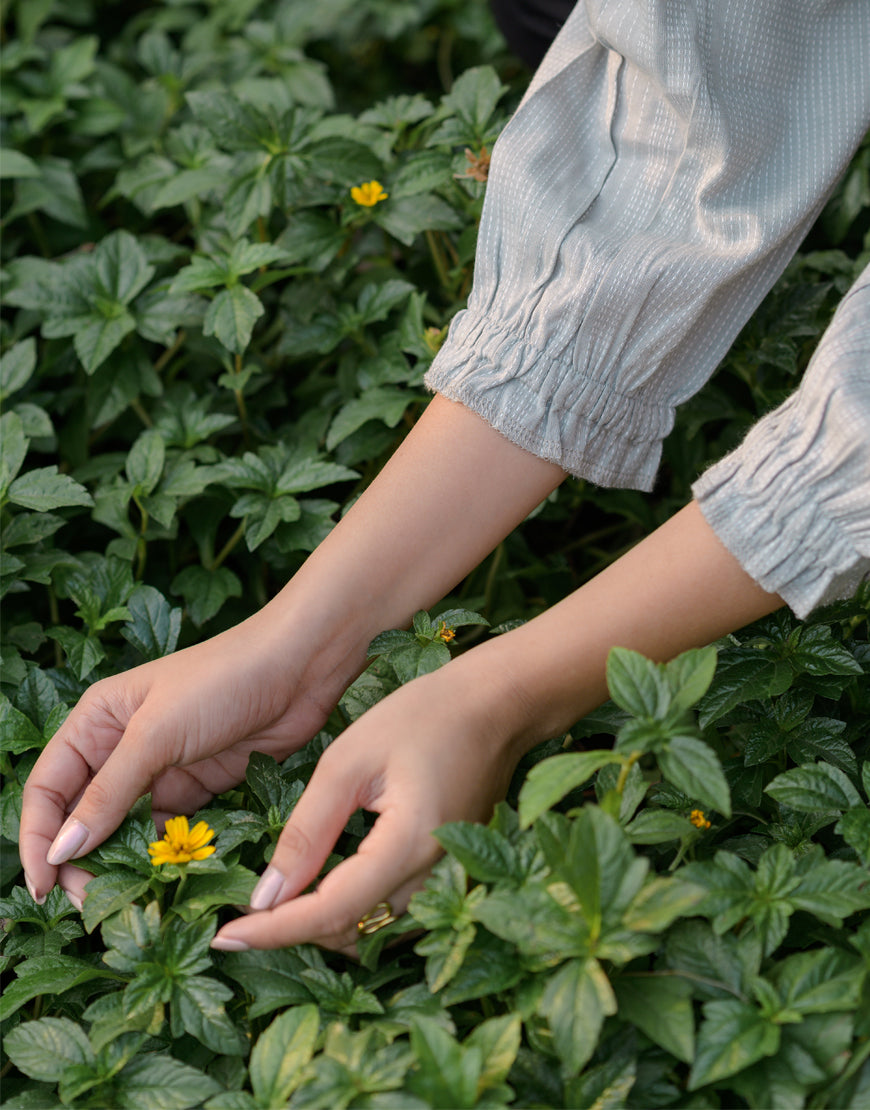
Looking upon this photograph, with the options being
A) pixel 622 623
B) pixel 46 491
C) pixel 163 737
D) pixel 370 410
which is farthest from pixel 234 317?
pixel 622 623

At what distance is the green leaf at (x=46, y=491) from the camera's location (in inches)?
50.1

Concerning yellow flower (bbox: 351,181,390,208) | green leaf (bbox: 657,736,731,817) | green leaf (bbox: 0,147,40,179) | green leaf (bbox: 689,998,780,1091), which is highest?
green leaf (bbox: 0,147,40,179)

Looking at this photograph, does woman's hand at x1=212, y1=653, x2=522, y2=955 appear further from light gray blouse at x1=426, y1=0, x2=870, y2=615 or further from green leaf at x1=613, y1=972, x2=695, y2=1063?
light gray blouse at x1=426, y1=0, x2=870, y2=615

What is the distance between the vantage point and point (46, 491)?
1290mm

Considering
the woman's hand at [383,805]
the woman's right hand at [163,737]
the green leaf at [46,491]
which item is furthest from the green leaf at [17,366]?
the woman's hand at [383,805]

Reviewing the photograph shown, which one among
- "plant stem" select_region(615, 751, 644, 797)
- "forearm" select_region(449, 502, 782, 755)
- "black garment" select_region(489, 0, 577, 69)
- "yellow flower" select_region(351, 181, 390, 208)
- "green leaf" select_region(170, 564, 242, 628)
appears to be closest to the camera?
"plant stem" select_region(615, 751, 644, 797)

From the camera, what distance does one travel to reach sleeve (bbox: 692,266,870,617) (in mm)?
908

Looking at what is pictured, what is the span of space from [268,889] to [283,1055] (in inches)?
5.3

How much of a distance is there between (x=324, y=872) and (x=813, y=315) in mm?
950

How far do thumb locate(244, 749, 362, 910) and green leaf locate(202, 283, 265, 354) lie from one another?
2.28 ft

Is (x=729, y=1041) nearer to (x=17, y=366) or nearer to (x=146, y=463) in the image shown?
(x=146, y=463)

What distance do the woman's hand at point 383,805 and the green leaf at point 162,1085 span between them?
0.10 metres

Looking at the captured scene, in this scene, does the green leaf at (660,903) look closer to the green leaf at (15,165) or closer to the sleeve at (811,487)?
the sleeve at (811,487)

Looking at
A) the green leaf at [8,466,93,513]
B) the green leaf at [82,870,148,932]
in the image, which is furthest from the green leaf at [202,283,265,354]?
the green leaf at [82,870,148,932]
